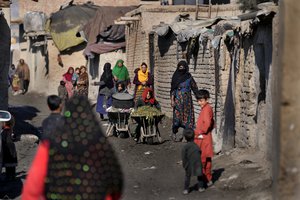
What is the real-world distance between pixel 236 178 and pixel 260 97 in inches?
60.8

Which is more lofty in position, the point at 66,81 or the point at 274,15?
the point at 274,15

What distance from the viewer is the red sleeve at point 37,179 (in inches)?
179

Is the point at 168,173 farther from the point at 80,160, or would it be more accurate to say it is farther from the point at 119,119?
the point at 80,160

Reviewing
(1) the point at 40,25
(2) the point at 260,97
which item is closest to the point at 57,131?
(2) the point at 260,97

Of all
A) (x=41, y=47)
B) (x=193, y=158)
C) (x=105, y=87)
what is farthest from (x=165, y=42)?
(x=41, y=47)

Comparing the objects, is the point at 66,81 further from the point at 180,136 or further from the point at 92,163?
the point at 92,163

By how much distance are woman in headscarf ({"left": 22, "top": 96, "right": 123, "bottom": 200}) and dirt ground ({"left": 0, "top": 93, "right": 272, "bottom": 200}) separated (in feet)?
14.0

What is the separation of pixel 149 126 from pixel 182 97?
33.8 inches

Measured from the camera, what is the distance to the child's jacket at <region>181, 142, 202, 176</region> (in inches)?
380

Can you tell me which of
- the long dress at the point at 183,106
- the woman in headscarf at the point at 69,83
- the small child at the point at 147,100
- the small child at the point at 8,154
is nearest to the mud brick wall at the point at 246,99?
the long dress at the point at 183,106

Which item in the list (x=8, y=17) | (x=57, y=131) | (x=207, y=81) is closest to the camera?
(x=57, y=131)

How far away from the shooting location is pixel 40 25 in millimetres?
32531

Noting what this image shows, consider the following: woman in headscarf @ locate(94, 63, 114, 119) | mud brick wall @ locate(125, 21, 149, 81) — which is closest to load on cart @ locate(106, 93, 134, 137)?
woman in headscarf @ locate(94, 63, 114, 119)

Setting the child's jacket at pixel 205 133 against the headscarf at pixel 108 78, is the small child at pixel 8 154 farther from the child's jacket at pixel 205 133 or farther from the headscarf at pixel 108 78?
the headscarf at pixel 108 78
